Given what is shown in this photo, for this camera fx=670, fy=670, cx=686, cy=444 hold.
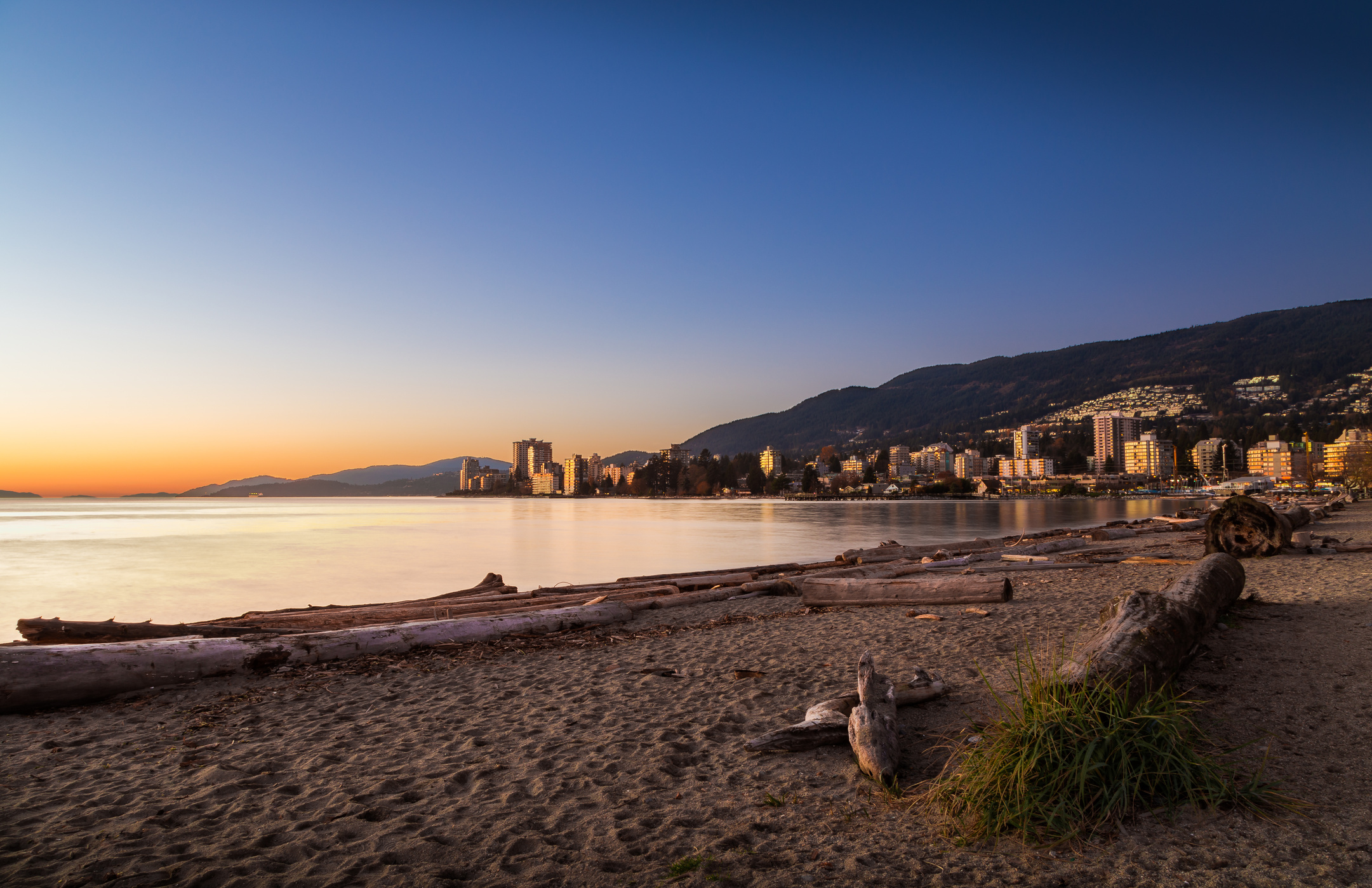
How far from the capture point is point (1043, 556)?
631 inches

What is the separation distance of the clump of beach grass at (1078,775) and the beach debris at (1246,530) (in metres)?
12.9

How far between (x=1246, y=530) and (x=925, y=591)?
9.09 meters

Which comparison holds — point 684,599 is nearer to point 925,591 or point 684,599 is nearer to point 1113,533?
point 925,591

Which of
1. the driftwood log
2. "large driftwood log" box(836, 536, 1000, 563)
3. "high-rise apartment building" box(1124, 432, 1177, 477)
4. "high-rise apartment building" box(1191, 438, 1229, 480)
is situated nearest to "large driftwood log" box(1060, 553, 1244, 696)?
"large driftwood log" box(836, 536, 1000, 563)

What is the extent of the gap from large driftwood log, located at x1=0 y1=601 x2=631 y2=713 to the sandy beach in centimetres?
19

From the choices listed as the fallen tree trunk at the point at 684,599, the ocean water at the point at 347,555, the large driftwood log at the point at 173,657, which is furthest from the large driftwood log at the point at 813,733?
the ocean water at the point at 347,555

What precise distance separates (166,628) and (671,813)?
771cm

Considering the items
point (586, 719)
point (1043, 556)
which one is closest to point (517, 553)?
point (1043, 556)

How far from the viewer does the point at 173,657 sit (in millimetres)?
6297

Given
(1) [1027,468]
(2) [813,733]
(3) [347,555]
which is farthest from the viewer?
(1) [1027,468]

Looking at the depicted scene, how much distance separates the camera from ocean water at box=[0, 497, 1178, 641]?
681 inches

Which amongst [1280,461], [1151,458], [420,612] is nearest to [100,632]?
[420,612]

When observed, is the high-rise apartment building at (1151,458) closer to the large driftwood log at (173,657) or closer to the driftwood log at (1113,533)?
the driftwood log at (1113,533)

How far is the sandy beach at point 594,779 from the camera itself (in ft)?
10.0
